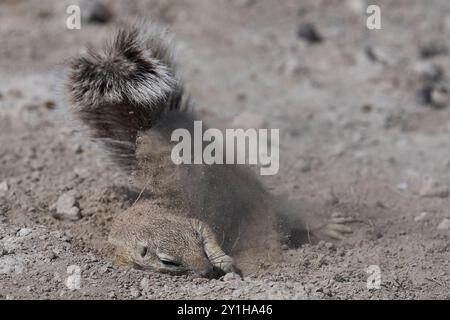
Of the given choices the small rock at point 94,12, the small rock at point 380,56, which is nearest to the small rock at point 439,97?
the small rock at point 380,56

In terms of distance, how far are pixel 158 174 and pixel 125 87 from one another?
0.53 metres

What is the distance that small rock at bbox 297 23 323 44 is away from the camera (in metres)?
8.08

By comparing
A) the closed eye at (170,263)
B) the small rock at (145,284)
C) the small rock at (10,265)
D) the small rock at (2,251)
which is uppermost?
the small rock at (2,251)

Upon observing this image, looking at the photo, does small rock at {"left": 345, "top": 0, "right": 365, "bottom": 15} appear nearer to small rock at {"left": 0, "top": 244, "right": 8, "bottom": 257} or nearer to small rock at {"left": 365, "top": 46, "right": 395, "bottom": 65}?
small rock at {"left": 365, "top": 46, "right": 395, "bottom": 65}

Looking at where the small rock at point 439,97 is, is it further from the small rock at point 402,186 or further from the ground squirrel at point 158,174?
the ground squirrel at point 158,174

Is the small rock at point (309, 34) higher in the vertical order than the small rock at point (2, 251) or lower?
higher

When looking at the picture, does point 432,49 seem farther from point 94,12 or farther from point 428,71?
point 94,12

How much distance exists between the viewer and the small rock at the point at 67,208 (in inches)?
177

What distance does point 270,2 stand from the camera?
884cm

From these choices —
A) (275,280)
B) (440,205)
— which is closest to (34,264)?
(275,280)

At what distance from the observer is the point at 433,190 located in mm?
5406

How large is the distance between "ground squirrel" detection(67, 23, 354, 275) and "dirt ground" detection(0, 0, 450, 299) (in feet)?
0.56

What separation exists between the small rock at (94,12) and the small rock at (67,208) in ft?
12.9

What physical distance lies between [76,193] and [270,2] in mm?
4777
